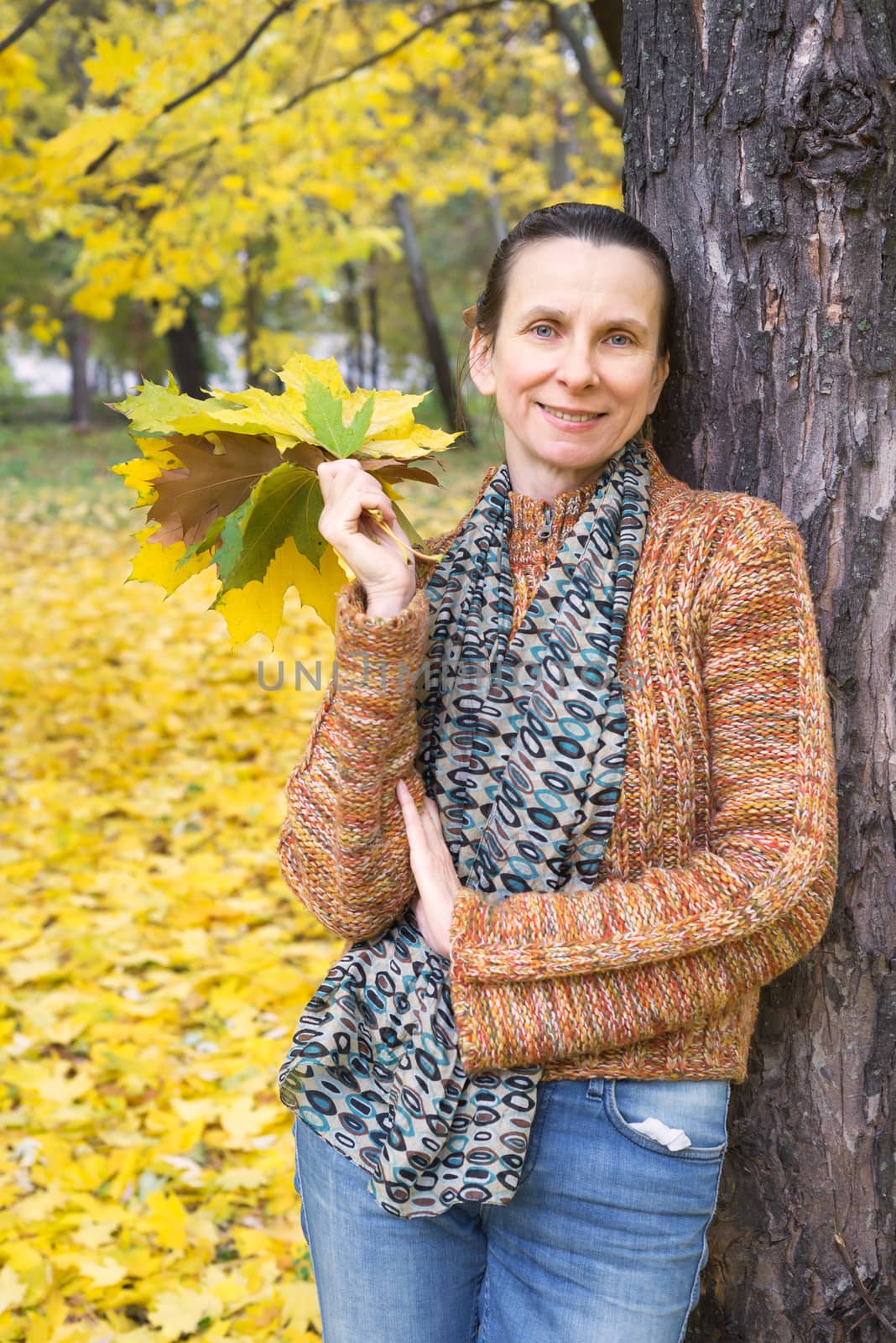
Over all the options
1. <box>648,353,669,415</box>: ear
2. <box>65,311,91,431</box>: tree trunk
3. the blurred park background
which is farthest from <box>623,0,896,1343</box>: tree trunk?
<box>65,311,91,431</box>: tree trunk

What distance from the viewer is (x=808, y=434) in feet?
5.47

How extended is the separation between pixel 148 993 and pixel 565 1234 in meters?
2.35

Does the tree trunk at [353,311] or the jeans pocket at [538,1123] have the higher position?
the tree trunk at [353,311]

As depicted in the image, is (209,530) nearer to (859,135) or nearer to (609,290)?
(609,290)

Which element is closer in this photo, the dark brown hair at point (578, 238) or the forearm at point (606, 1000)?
the forearm at point (606, 1000)

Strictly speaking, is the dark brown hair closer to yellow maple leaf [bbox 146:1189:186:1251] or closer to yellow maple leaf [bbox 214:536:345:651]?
yellow maple leaf [bbox 214:536:345:651]

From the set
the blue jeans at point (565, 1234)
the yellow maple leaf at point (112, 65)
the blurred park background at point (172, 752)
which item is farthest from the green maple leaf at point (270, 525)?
the yellow maple leaf at point (112, 65)

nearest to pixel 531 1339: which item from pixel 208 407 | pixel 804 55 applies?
pixel 208 407

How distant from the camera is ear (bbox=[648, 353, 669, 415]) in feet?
5.47

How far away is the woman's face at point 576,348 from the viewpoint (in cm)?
152

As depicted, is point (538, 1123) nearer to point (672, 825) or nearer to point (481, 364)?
point (672, 825)

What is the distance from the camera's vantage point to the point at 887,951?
1711mm

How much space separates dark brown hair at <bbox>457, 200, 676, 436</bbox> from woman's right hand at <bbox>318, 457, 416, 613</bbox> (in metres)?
0.38

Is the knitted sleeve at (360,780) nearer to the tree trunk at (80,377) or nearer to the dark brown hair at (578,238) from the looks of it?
the dark brown hair at (578,238)
